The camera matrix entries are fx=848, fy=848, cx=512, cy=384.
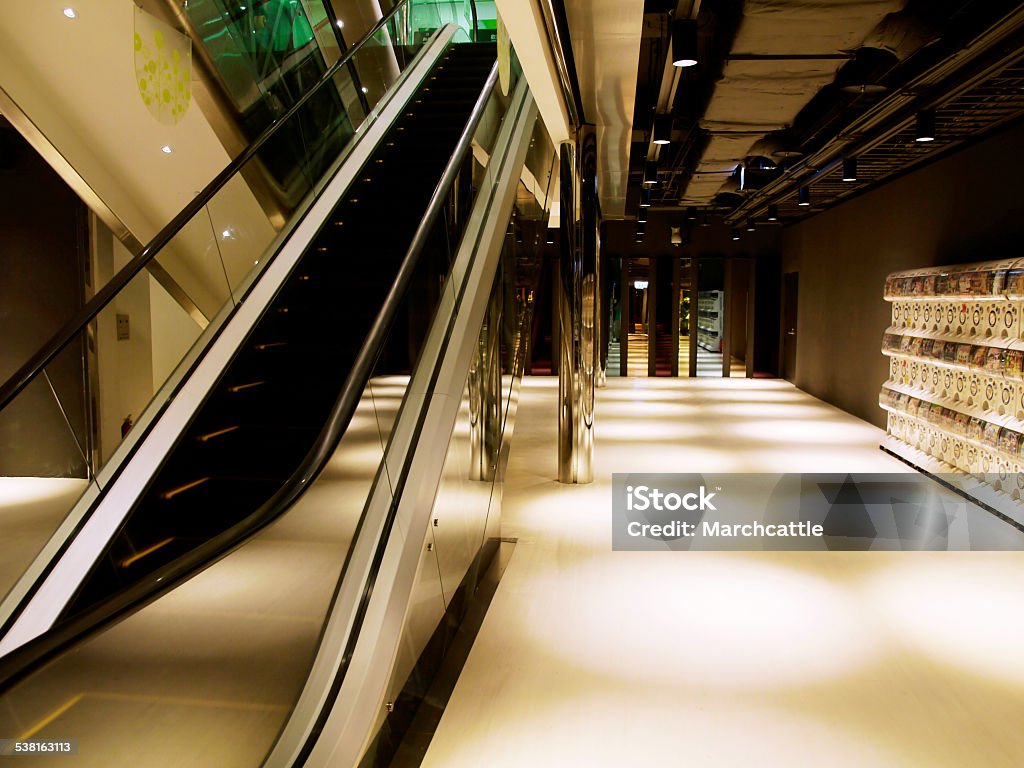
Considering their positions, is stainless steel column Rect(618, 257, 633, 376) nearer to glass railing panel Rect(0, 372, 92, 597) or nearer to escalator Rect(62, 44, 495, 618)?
escalator Rect(62, 44, 495, 618)

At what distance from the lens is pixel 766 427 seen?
422 inches

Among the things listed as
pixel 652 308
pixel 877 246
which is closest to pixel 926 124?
pixel 877 246

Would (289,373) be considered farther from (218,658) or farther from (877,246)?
(877,246)

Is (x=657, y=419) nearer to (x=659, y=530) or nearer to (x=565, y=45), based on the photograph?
(x=659, y=530)

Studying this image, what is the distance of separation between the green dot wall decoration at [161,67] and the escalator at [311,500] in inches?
32.0

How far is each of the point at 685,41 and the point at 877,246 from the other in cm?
730

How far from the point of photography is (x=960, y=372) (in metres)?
6.98

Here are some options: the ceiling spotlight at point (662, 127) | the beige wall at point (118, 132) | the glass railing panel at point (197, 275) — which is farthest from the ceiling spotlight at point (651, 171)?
the beige wall at point (118, 132)

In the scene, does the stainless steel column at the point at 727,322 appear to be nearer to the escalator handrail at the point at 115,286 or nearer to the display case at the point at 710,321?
the display case at the point at 710,321

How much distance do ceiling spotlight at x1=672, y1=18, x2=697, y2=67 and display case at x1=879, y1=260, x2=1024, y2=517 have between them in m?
2.99

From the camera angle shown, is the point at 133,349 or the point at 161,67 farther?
the point at 133,349

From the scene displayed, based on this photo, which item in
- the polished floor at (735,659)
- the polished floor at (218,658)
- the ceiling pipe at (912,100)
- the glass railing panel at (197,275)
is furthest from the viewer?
the glass railing panel at (197,275)

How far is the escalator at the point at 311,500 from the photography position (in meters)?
2.01


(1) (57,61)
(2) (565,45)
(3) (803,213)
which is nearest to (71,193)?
(1) (57,61)
